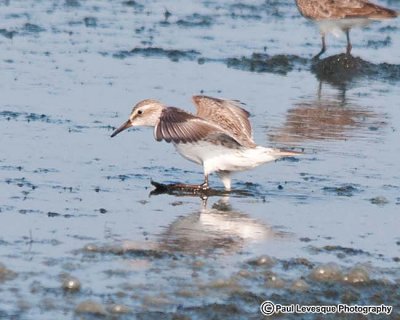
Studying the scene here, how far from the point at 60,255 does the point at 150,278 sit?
2.26 feet

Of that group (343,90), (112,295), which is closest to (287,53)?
(343,90)

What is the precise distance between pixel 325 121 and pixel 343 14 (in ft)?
15.6

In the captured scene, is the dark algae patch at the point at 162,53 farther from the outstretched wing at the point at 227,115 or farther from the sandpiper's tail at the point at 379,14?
the outstretched wing at the point at 227,115

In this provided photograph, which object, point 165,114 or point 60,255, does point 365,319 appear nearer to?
point 60,255

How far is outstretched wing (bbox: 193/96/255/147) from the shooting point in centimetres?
1059

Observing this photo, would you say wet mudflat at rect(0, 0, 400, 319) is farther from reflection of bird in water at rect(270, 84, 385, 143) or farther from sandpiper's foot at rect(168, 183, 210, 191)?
sandpiper's foot at rect(168, 183, 210, 191)

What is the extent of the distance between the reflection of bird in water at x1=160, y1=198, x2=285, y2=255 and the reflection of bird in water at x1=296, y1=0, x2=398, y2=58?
27.3 ft

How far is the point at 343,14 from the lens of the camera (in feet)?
58.2

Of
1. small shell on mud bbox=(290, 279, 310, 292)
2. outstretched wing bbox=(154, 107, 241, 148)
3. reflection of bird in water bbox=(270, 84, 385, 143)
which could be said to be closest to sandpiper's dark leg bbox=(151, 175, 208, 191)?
outstretched wing bbox=(154, 107, 241, 148)

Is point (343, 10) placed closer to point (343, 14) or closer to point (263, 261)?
point (343, 14)

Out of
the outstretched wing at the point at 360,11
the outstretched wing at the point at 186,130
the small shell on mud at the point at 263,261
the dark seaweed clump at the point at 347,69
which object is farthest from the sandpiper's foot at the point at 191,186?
the outstretched wing at the point at 360,11

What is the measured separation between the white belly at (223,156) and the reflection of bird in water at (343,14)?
750cm

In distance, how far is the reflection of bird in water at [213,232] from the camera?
8.52 metres

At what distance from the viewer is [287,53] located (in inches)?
684
